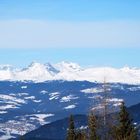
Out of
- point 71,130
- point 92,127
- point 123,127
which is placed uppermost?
point 123,127

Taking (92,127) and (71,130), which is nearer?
(92,127)

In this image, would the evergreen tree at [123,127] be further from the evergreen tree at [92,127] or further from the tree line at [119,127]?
the evergreen tree at [92,127]

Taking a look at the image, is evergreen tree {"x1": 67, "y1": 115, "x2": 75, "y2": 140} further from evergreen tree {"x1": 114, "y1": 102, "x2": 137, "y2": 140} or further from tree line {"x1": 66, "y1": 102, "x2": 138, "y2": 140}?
evergreen tree {"x1": 114, "y1": 102, "x2": 137, "y2": 140}

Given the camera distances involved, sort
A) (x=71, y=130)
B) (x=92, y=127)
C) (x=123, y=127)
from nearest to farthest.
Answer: (x=123, y=127) → (x=92, y=127) → (x=71, y=130)

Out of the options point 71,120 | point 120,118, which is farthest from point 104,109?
point 71,120

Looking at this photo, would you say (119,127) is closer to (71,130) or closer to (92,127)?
(92,127)

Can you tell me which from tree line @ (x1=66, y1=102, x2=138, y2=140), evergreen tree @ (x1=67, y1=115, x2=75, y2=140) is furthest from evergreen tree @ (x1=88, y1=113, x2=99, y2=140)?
evergreen tree @ (x1=67, y1=115, x2=75, y2=140)

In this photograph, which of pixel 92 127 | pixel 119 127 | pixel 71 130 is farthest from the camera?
pixel 71 130

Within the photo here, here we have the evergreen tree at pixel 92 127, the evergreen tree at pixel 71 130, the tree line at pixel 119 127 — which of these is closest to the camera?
the tree line at pixel 119 127

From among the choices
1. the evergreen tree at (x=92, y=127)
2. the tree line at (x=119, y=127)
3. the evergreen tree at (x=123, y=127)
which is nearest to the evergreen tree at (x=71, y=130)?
the evergreen tree at (x=92, y=127)

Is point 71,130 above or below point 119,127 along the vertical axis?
below

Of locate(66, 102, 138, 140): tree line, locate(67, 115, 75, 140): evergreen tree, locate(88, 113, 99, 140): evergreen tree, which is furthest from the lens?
locate(67, 115, 75, 140): evergreen tree

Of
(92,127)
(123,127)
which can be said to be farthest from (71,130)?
(123,127)

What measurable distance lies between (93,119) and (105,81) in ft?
13.4
